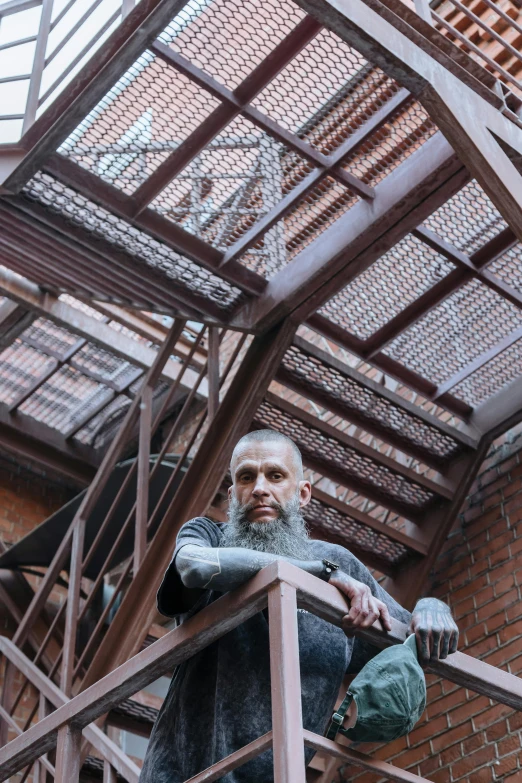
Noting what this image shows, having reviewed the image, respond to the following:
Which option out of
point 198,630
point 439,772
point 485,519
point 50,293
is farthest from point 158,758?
point 50,293

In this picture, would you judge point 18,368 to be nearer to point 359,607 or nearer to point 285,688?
point 359,607

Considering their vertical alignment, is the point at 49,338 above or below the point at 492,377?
above

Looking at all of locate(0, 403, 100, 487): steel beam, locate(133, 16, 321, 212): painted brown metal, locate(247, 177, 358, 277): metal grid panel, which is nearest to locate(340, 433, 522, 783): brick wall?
locate(247, 177, 358, 277): metal grid panel

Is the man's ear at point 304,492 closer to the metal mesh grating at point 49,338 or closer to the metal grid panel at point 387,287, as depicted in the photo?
the metal grid panel at point 387,287

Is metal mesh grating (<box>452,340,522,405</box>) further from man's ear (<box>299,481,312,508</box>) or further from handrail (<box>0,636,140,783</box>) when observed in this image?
man's ear (<box>299,481,312,508</box>)

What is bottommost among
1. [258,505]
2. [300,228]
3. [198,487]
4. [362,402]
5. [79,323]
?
[258,505]

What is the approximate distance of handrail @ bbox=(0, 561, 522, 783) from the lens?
3094 mm

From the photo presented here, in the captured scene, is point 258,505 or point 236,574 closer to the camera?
point 236,574

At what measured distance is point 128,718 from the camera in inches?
293

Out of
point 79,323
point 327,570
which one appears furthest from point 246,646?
point 79,323

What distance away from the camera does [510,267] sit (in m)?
6.56

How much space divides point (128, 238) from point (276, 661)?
377 centimetres

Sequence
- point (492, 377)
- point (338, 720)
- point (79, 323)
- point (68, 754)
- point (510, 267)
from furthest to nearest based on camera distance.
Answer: point (79, 323), point (492, 377), point (510, 267), point (68, 754), point (338, 720)

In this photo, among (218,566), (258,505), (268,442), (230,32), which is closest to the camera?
(218,566)
